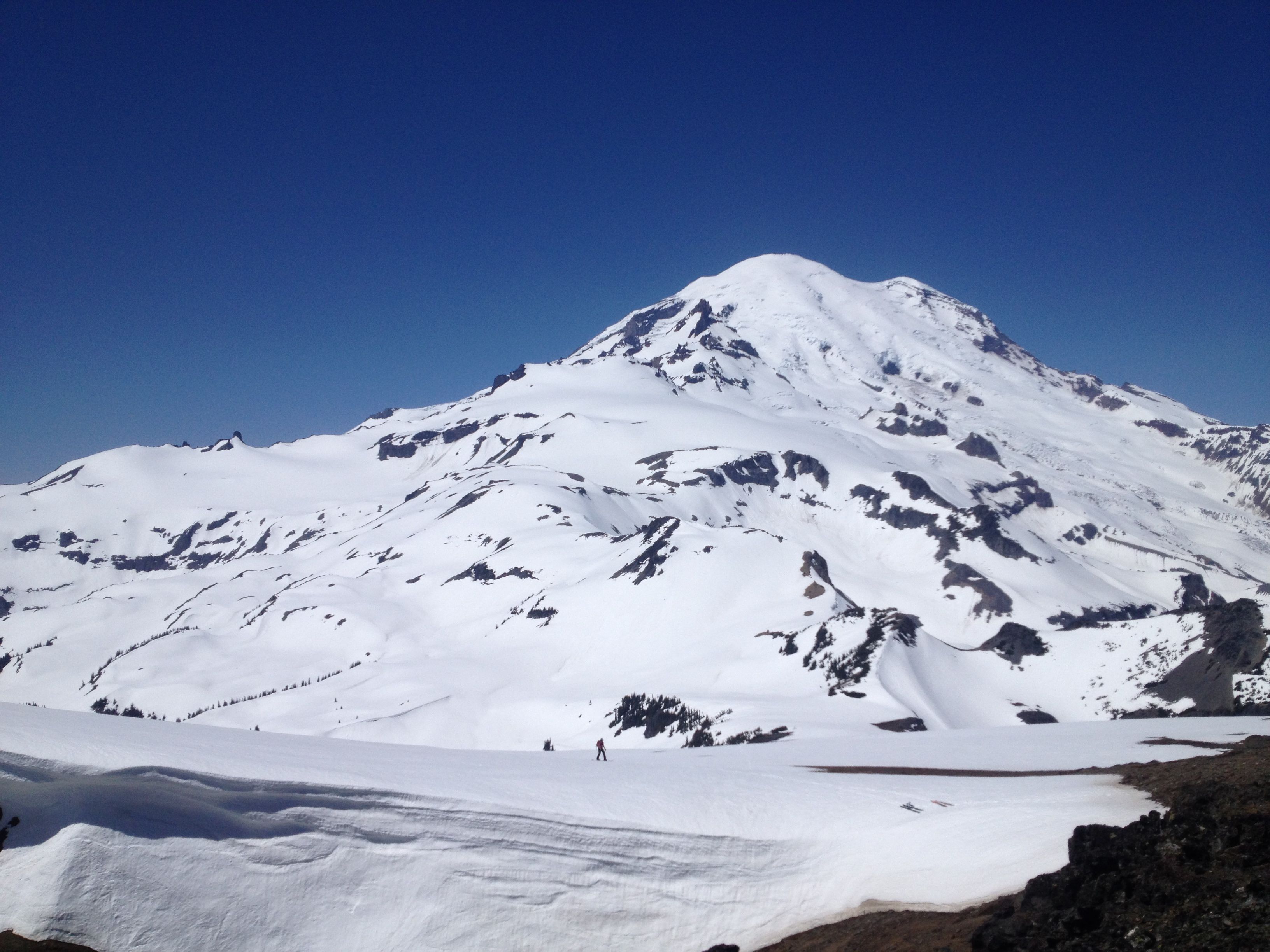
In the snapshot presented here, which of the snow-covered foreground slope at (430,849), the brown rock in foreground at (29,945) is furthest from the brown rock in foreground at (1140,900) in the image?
the brown rock in foreground at (29,945)

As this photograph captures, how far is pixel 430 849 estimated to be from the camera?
12633mm

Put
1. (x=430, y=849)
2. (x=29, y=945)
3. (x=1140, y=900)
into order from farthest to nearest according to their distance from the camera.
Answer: (x=430, y=849) → (x=29, y=945) → (x=1140, y=900)

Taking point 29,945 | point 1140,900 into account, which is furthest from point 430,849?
point 1140,900

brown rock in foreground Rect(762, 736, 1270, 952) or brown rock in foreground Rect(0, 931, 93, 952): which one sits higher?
brown rock in foreground Rect(762, 736, 1270, 952)

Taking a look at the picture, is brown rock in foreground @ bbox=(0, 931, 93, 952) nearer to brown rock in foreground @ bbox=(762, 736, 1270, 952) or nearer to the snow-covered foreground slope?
the snow-covered foreground slope

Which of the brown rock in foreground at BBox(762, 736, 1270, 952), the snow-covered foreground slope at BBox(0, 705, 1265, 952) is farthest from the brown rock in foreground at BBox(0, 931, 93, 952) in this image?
the brown rock in foreground at BBox(762, 736, 1270, 952)

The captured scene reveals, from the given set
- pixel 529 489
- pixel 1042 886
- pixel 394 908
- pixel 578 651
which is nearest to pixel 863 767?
pixel 1042 886

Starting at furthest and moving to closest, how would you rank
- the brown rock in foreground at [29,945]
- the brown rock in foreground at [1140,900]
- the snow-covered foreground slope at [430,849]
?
the snow-covered foreground slope at [430,849] < the brown rock in foreground at [29,945] < the brown rock in foreground at [1140,900]

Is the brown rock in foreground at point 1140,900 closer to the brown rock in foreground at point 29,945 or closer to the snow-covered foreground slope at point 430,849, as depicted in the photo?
the snow-covered foreground slope at point 430,849

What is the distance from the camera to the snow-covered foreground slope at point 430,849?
11070 millimetres

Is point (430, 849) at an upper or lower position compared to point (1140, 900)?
lower

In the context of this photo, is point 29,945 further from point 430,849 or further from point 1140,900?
point 1140,900

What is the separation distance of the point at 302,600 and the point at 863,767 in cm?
14595

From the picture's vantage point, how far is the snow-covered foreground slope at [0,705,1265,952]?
11070mm
